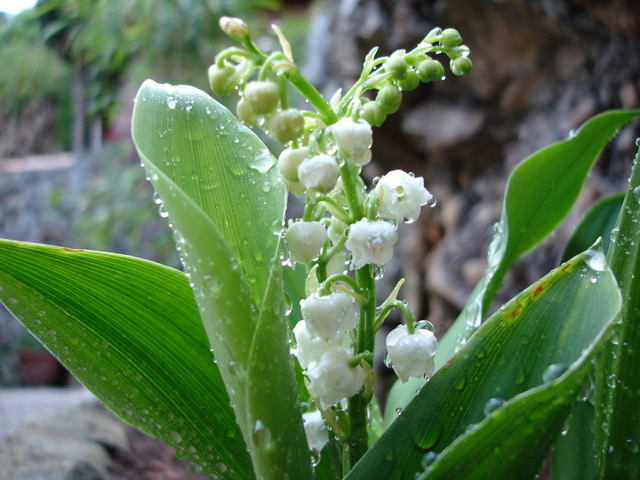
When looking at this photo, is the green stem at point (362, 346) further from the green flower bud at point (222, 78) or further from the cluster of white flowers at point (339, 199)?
the green flower bud at point (222, 78)

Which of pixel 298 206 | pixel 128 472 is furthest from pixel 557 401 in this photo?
pixel 298 206

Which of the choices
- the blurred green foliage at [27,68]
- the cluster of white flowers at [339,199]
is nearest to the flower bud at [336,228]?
the cluster of white flowers at [339,199]

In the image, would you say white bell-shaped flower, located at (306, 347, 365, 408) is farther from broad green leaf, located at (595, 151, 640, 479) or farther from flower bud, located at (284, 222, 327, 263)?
broad green leaf, located at (595, 151, 640, 479)

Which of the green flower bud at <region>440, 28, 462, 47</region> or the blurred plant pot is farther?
the blurred plant pot

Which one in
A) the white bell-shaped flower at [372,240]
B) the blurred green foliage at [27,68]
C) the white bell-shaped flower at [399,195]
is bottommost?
the white bell-shaped flower at [372,240]

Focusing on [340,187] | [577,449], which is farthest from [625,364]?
[340,187]

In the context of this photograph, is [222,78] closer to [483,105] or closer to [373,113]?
[373,113]

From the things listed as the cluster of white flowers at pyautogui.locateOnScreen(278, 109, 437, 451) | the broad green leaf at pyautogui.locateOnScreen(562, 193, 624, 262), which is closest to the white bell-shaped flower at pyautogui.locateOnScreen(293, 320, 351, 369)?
the cluster of white flowers at pyautogui.locateOnScreen(278, 109, 437, 451)
